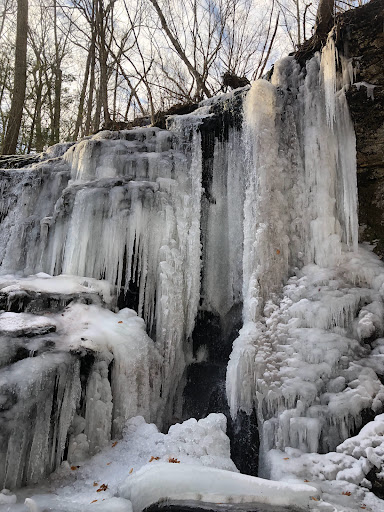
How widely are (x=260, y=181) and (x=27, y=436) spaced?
3858 mm

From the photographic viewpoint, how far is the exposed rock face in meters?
4.94

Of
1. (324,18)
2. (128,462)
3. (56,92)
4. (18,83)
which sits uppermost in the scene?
(56,92)

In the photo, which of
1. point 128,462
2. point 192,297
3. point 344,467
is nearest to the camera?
point 344,467

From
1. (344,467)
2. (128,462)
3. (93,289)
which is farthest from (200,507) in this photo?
(93,289)

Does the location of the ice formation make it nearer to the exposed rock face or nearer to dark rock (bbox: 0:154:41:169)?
the exposed rock face

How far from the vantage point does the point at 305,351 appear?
3.94 meters

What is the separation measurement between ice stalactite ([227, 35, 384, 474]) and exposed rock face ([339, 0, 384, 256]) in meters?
0.21

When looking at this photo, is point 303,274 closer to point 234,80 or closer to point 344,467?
point 344,467

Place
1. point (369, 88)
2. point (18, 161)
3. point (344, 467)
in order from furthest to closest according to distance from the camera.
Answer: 1. point (18, 161)
2. point (369, 88)
3. point (344, 467)

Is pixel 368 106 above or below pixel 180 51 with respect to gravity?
below

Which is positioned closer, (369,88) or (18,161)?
(369,88)

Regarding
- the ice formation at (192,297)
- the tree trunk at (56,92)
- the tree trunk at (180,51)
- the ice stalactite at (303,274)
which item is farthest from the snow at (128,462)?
the tree trunk at (56,92)

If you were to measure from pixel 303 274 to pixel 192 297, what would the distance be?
1.48 m

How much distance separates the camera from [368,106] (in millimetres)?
4926
